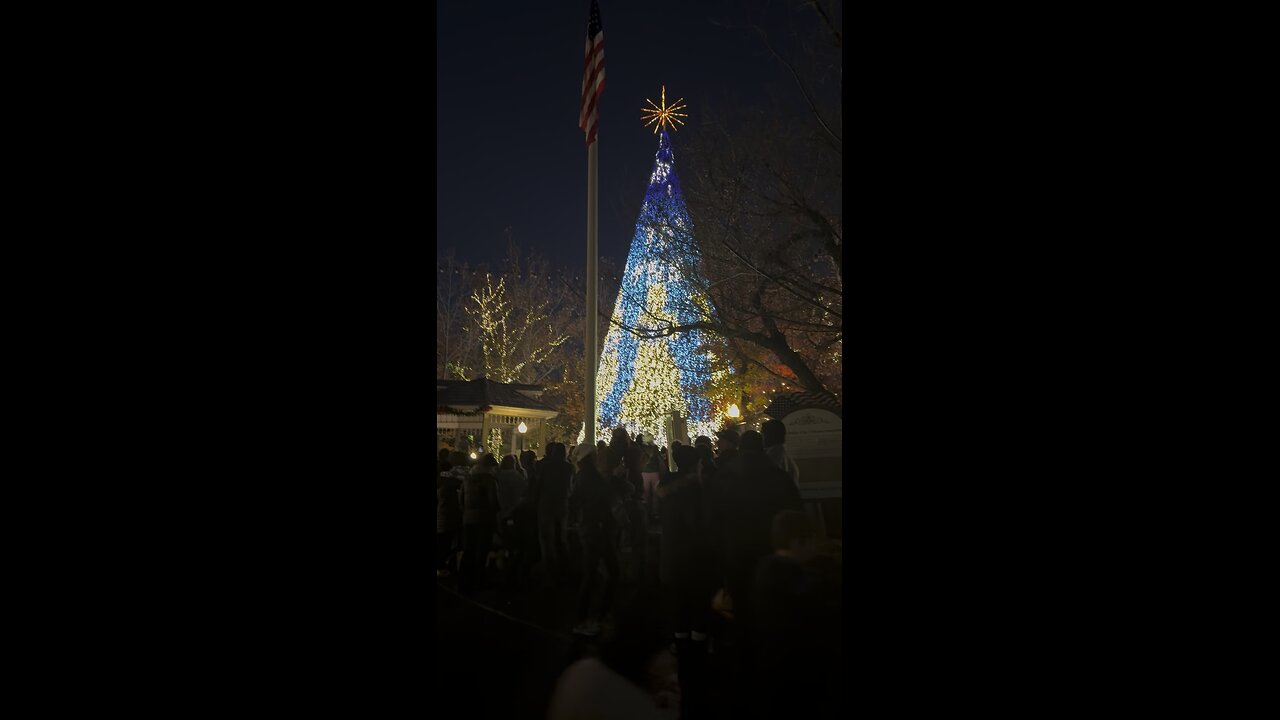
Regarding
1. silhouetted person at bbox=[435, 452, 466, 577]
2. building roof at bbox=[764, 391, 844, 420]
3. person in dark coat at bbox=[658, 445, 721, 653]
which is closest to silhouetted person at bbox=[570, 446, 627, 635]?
person in dark coat at bbox=[658, 445, 721, 653]

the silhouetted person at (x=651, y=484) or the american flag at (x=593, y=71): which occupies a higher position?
the american flag at (x=593, y=71)

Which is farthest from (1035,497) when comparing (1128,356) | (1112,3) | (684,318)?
(684,318)

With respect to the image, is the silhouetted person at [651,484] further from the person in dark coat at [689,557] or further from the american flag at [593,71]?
the american flag at [593,71]

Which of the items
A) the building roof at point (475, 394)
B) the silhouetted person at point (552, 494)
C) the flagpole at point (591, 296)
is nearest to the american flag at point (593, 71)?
the flagpole at point (591, 296)

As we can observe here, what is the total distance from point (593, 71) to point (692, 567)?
1131 centimetres

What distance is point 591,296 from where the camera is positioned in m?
14.2

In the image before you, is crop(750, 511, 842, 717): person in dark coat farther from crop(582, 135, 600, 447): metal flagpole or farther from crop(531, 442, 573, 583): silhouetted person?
crop(582, 135, 600, 447): metal flagpole

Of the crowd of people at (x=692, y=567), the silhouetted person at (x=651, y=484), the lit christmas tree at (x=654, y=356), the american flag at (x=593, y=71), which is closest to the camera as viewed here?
the crowd of people at (x=692, y=567)

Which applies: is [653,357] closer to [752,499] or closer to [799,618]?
[752,499]

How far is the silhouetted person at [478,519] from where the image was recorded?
852cm

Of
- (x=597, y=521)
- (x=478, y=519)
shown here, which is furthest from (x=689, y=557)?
(x=478, y=519)

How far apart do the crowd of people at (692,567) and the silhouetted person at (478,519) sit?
0.02 m

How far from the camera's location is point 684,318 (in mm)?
16000

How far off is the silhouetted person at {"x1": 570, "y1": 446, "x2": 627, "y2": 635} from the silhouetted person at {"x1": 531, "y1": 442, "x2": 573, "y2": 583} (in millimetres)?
200
